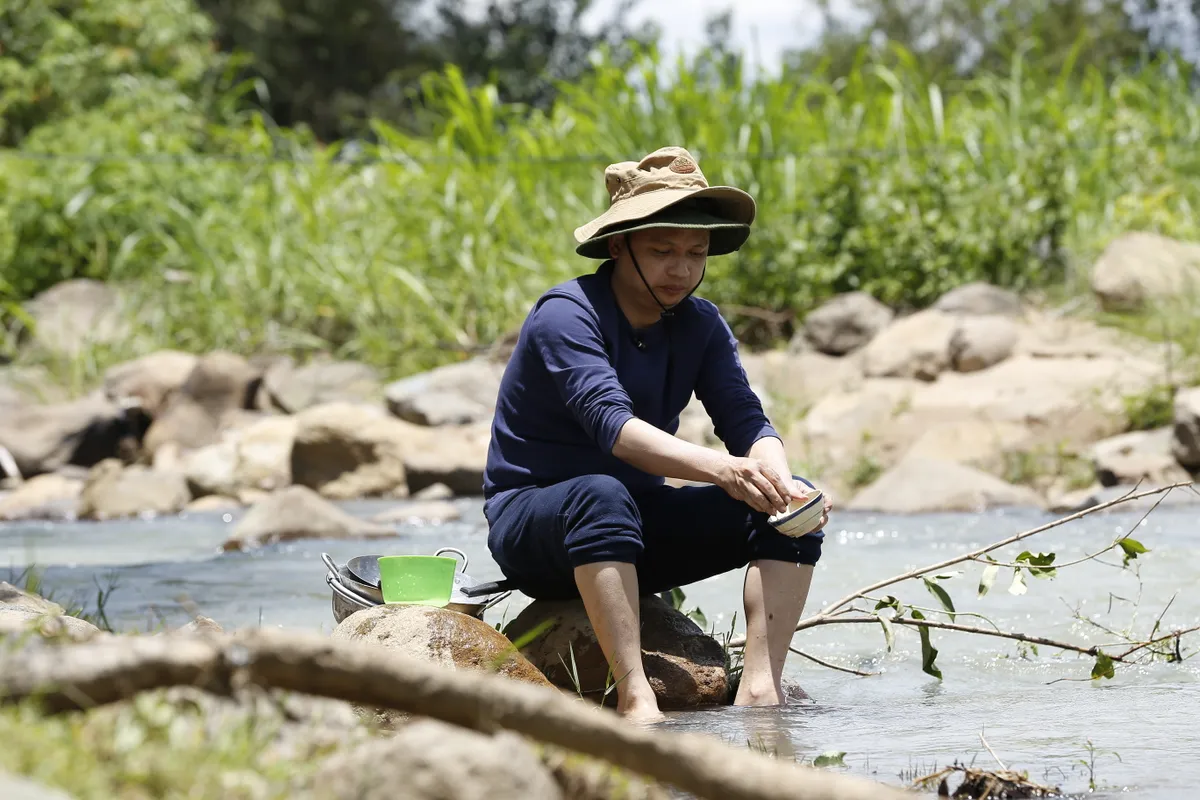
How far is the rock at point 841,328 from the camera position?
33.4ft

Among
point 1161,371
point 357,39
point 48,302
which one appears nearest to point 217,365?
point 48,302

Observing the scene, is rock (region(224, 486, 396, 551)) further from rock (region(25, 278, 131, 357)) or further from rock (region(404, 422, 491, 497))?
rock (region(25, 278, 131, 357))

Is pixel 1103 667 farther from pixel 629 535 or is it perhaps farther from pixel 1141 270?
pixel 1141 270

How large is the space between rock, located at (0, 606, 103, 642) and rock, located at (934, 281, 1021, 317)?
319 inches

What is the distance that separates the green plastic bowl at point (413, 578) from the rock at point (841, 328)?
7058mm

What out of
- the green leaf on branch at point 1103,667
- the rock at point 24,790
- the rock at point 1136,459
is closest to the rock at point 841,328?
the rock at point 1136,459

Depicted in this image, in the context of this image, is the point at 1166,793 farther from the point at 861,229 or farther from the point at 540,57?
the point at 540,57

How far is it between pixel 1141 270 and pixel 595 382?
7089 mm

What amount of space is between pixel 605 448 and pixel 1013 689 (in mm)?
1267

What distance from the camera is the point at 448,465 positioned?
902 cm

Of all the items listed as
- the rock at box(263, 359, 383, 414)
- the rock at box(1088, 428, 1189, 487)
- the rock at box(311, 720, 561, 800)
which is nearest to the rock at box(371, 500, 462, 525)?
the rock at box(263, 359, 383, 414)

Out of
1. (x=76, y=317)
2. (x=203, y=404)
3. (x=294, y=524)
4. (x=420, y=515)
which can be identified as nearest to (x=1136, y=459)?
(x=420, y=515)

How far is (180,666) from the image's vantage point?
5.61ft

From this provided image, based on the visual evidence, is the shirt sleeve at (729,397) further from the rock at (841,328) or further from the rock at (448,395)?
the rock at (841,328)
